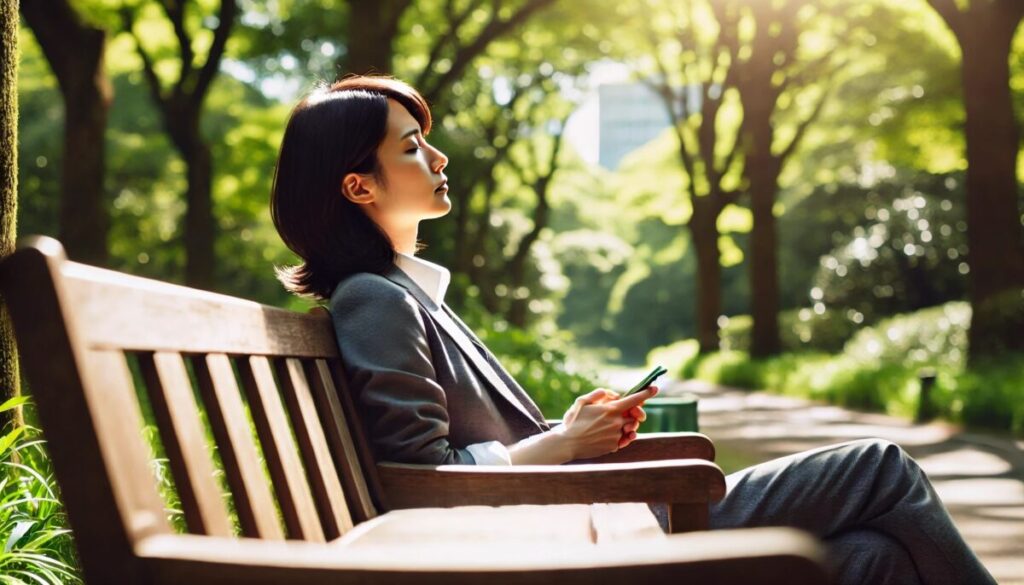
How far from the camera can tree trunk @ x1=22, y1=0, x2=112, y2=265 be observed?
11750 mm

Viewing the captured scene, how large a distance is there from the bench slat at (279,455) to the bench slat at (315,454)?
0.07 m

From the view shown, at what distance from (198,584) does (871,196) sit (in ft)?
115

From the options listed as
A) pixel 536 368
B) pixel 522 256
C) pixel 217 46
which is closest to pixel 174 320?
pixel 536 368

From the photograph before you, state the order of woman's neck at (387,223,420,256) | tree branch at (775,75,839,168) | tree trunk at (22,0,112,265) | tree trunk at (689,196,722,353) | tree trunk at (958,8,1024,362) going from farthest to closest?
tree trunk at (689,196,722,353), tree branch at (775,75,839,168), tree trunk at (958,8,1024,362), tree trunk at (22,0,112,265), woman's neck at (387,223,420,256)

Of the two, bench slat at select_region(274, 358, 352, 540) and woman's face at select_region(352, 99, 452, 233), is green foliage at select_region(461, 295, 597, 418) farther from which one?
bench slat at select_region(274, 358, 352, 540)

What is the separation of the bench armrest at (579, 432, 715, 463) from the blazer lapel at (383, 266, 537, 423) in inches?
10.5

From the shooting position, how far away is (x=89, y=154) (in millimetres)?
12289

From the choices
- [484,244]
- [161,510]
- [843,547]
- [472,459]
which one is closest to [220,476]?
[472,459]

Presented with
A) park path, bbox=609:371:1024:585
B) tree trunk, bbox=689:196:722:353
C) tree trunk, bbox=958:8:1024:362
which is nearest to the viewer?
park path, bbox=609:371:1024:585

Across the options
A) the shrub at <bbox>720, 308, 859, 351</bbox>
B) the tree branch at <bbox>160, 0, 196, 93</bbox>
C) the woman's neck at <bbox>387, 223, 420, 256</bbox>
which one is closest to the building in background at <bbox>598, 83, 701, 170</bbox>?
the shrub at <bbox>720, 308, 859, 351</bbox>

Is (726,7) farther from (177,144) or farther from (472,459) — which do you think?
(472,459)

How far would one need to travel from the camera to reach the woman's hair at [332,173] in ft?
8.79

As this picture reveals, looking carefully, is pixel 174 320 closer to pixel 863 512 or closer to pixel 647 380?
pixel 647 380

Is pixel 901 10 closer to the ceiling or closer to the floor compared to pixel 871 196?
closer to the ceiling
